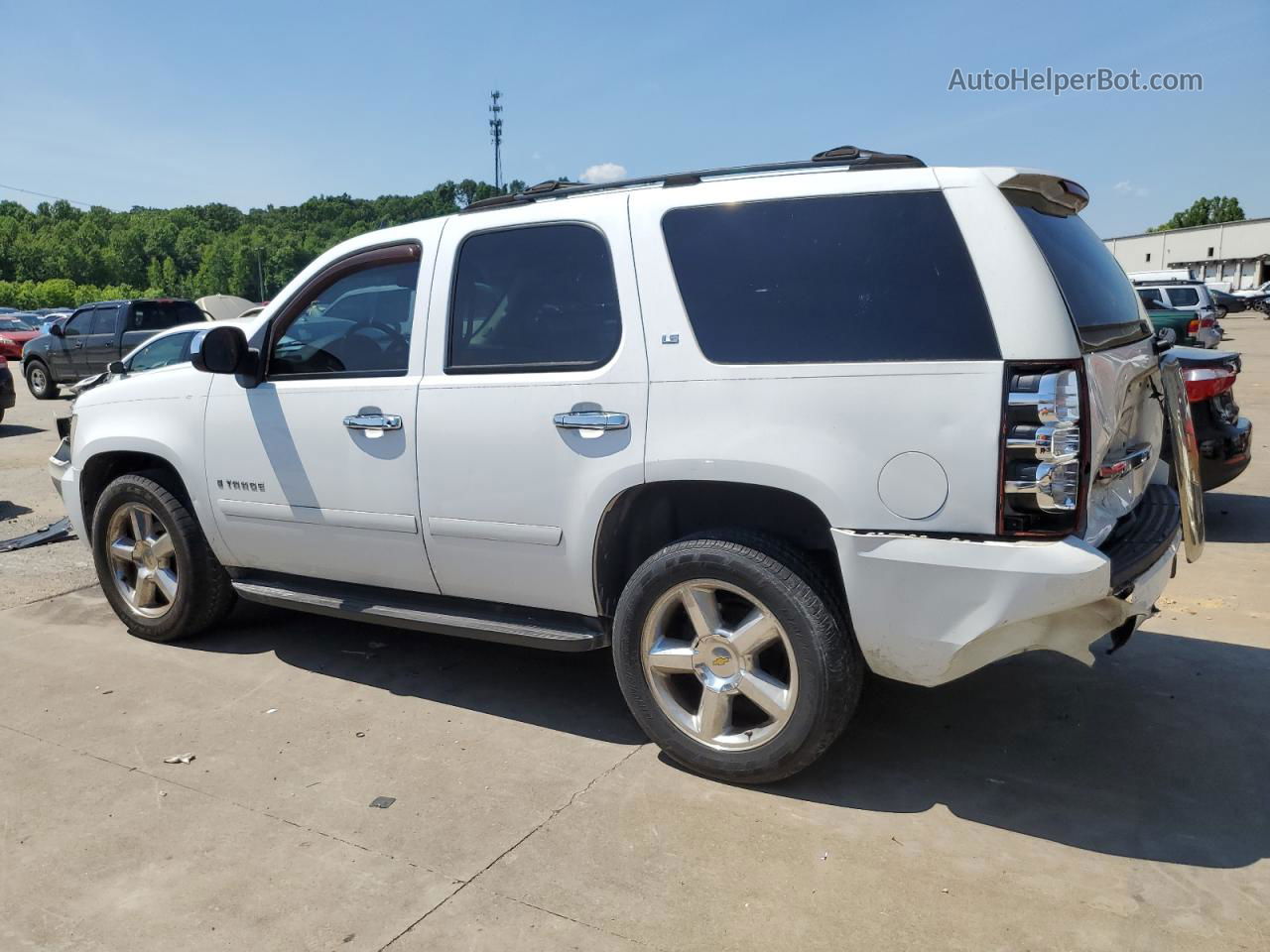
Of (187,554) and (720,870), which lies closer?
(720,870)

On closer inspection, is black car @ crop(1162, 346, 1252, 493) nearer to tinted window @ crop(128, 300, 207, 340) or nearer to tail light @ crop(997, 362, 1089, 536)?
tail light @ crop(997, 362, 1089, 536)

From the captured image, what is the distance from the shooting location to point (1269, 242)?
224 ft

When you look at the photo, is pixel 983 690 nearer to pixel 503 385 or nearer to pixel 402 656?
pixel 503 385

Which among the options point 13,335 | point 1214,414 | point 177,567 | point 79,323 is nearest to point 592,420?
point 177,567

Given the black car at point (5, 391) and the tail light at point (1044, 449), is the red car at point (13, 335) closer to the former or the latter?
the black car at point (5, 391)

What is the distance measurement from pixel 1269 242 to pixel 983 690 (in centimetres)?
7837

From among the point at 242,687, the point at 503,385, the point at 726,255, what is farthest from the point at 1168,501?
the point at 242,687

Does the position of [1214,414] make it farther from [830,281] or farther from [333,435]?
[333,435]

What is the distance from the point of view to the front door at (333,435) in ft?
13.2

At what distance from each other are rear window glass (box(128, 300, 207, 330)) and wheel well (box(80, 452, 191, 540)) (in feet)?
46.6

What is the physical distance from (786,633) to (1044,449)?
97 centimetres

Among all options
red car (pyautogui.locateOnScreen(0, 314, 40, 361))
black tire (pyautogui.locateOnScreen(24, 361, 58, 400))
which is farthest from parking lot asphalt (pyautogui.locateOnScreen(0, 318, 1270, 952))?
red car (pyautogui.locateOnScreen(0, 314, 40, 361))

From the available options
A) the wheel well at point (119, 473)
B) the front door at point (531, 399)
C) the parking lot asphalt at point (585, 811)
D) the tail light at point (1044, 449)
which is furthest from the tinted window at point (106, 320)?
the tail light at point (1044, 449)

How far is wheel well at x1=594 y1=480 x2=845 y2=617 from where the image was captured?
11.2 ft
